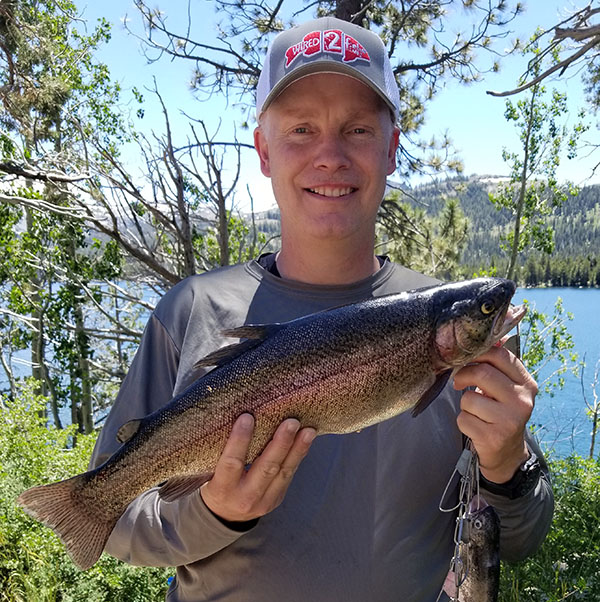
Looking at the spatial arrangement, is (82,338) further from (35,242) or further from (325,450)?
(325,450)

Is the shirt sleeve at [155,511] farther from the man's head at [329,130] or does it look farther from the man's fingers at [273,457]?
the man's head at [329,130]

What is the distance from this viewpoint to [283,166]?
230cm

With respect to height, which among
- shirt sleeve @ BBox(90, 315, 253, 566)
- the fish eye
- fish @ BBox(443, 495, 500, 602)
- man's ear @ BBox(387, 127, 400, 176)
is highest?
man's ear @ BBox(387, 127, 400, 176)

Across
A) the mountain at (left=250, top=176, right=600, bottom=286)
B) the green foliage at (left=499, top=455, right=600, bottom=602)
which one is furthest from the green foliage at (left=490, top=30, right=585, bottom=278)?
the green foliage at (left=499, top=455, right=600, bottom=602)

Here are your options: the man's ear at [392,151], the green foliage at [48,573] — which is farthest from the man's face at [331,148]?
the green foliage at [48,573]

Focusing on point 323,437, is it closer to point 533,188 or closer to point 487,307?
point 487,307

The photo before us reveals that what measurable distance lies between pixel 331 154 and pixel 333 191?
0.49ft

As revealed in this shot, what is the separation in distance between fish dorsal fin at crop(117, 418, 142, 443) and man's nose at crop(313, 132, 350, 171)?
1220mm

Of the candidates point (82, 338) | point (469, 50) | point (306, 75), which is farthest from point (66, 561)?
point (82, 338)

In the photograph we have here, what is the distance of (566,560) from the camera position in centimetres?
520

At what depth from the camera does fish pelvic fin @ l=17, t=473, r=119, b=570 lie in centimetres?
190

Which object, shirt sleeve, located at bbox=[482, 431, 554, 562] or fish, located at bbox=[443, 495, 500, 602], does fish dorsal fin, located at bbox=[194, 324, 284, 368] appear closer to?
fish, located at bbox=[443, 495, 500, 602]

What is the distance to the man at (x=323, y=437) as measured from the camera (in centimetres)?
184

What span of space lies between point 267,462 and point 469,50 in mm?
10404
